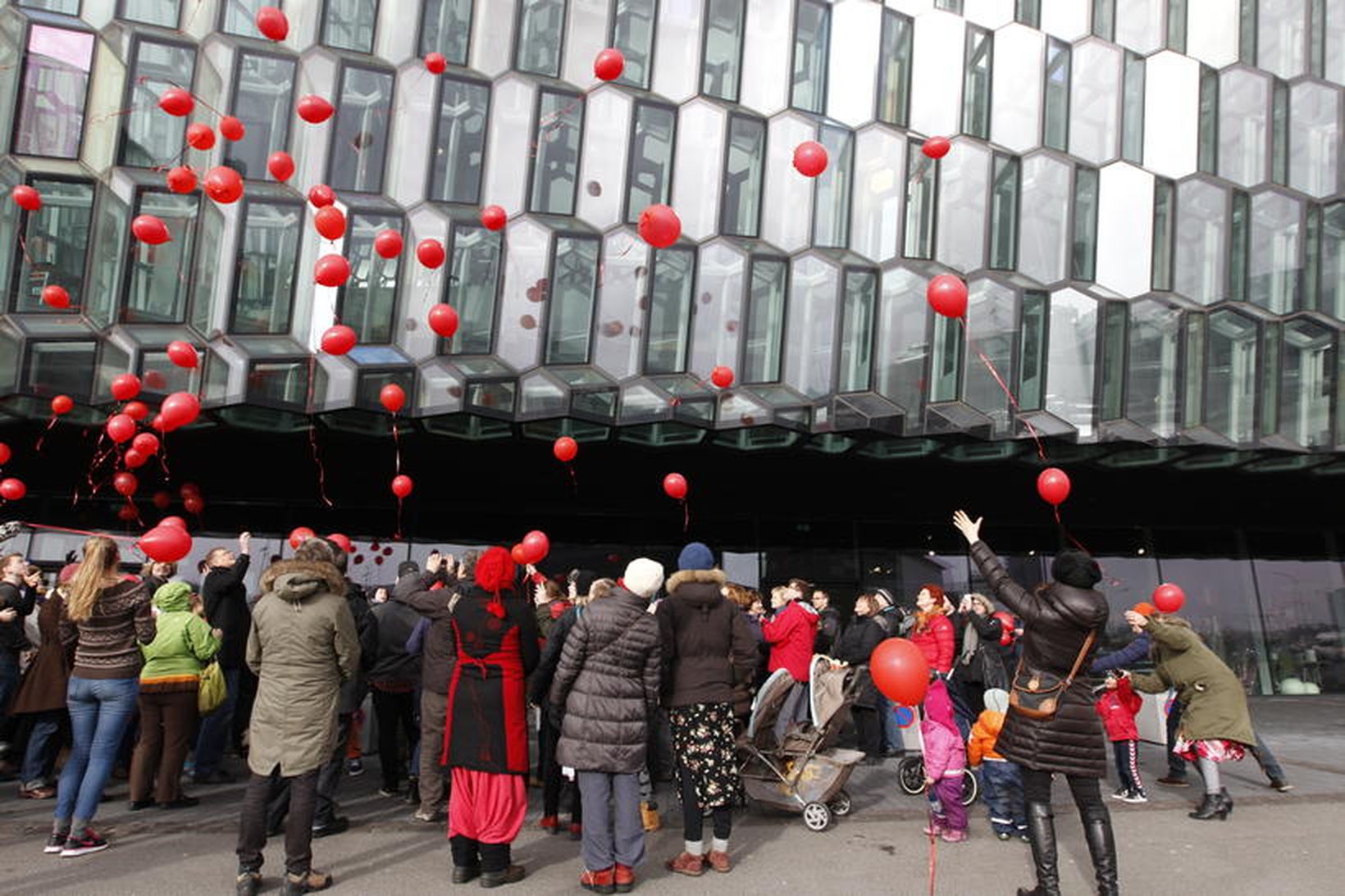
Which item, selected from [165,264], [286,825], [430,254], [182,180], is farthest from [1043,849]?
[165,264]

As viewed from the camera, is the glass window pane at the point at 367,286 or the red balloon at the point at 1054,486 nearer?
the red balloon at the point at 1054,486

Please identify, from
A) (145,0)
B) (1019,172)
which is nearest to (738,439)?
(1019,172)

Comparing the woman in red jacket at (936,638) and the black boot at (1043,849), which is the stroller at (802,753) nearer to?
the woman in red jacket at (936,638)

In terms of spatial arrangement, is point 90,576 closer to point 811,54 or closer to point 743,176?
point 743,176

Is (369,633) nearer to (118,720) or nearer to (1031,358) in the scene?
(118,720)

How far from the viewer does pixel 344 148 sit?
12.0m

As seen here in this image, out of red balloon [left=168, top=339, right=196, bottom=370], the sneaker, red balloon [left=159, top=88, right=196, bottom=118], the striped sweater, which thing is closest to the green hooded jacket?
the striped sweater

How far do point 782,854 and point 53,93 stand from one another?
11196 millimetres

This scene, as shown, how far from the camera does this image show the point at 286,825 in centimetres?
461

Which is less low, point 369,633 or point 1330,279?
point 1330,279

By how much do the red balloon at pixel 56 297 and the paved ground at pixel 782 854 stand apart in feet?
18.3

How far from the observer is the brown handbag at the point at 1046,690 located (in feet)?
15.1

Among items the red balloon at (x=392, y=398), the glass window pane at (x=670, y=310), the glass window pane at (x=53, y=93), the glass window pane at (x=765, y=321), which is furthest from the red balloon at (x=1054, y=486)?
the glass window pane at (x=53, y=93)

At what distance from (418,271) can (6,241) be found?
4372 mm
